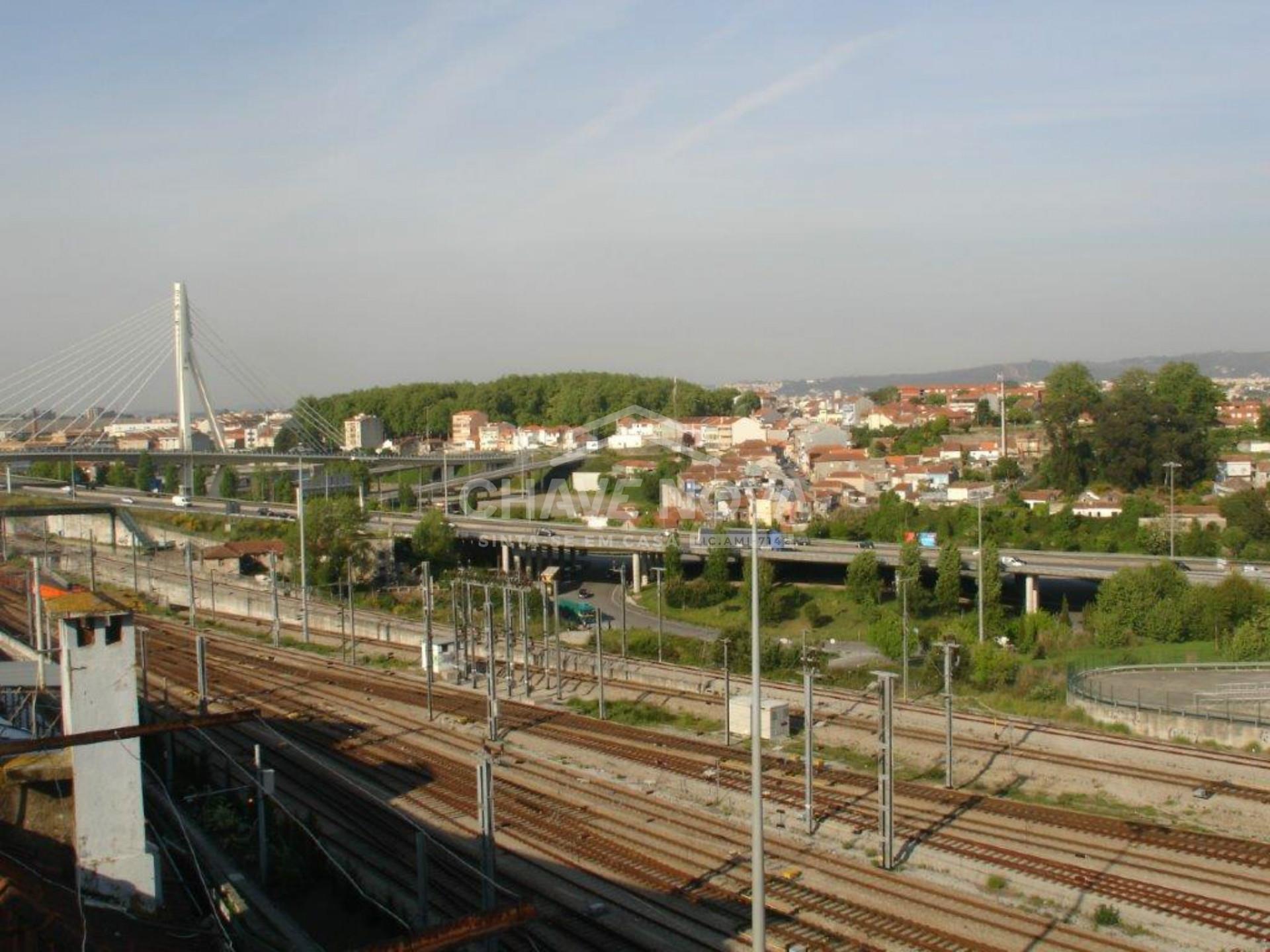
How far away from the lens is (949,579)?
72.9 feet

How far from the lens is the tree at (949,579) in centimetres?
2222

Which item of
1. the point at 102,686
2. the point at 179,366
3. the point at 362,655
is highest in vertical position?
the point at 179,366

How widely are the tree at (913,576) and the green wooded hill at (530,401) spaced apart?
44.7 m

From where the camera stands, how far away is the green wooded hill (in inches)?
2766

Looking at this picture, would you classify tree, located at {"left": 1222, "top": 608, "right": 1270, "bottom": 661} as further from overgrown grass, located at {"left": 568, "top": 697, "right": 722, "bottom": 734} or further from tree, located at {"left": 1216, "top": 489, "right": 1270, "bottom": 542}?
tree, located at {"left": 1216, "top": 489, "right": 1270, "bottom": 542}

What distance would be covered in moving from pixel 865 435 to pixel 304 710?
48249 millimetres

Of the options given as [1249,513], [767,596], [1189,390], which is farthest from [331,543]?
[1189,390]

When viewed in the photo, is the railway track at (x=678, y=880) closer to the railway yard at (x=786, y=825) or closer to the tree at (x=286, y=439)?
the railway yard at (x=786, y=825)

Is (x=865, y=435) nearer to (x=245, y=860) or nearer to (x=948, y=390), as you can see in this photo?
(x=948, y=390)

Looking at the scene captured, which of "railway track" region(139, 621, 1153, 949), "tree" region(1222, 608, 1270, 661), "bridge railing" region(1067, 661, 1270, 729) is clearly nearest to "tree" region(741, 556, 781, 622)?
"bridge railing" region(1067, 661, 1270, 729)

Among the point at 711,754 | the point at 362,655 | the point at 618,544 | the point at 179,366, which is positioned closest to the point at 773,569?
the point at 618,544

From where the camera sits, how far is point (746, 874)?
7531 mm

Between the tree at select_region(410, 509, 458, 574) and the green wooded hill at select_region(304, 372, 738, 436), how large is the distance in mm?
39417

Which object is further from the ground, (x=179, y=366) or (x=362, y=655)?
(x=179, y=366)
